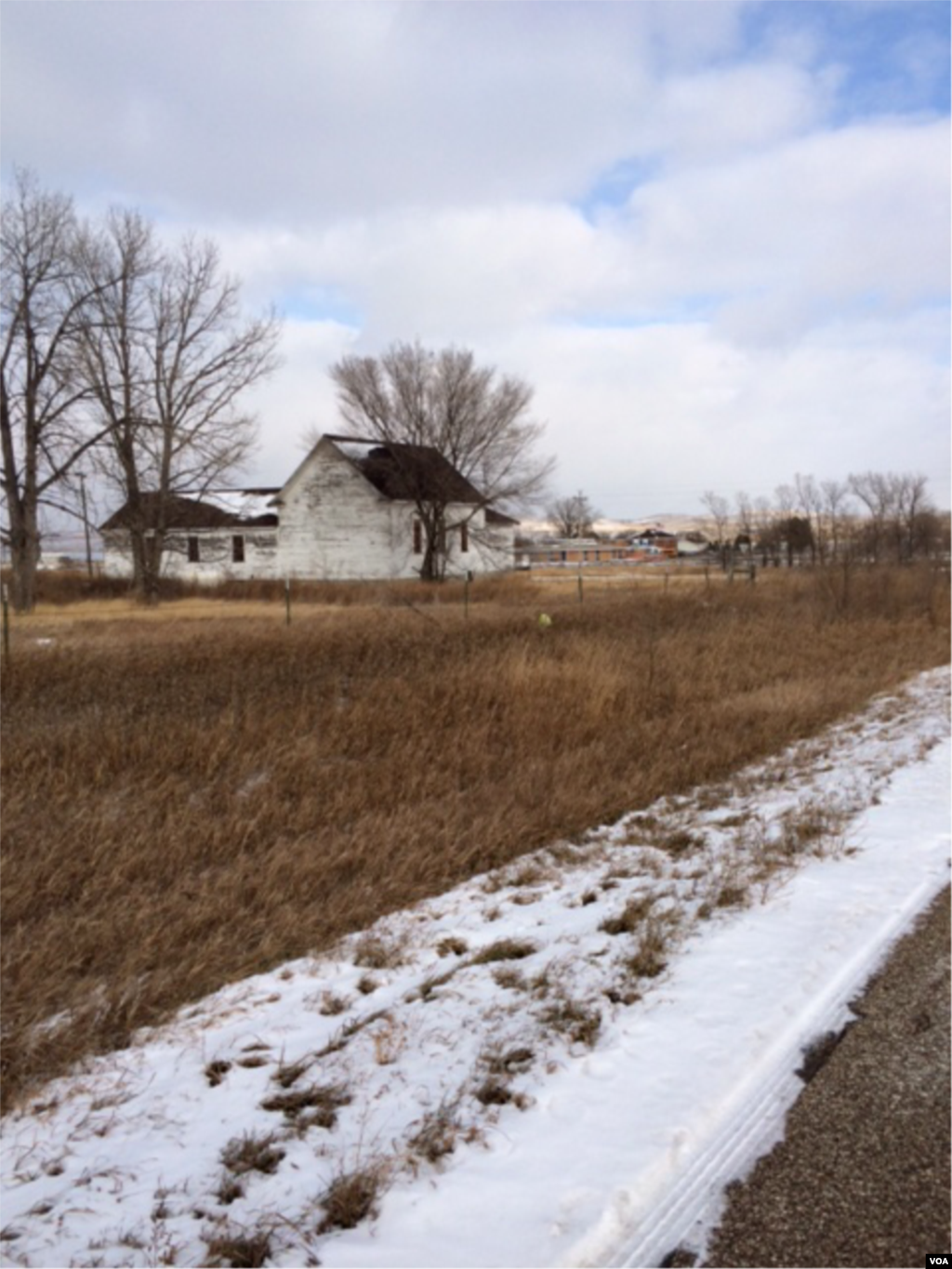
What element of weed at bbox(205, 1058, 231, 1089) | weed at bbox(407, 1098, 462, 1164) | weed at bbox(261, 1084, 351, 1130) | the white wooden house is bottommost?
weed at bbox(205, 1058, 231, 1089)

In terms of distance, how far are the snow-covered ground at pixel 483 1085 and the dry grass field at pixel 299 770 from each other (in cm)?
49

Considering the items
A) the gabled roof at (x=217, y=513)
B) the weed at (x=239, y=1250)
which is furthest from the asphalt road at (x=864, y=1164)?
the gabled roof at (x=217, y=513)

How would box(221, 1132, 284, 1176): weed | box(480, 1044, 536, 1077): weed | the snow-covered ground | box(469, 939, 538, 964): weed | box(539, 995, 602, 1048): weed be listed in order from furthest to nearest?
box(469, 939, 538, 964): weed, box(539, 995, 602, 1048): weed, box(480, 1044, 536, 1077): weed, box(221, 1132, 284, 1176): weed, the snow-covered ground

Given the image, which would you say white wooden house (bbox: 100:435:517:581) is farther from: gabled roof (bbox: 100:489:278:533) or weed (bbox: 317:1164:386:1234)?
weed (bbox: 317:1164:386:1234)

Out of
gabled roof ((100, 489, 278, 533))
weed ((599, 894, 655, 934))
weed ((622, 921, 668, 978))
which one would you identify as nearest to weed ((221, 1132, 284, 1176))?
weed ((622, 921, 668, 978))

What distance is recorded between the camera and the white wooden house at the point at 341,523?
142ft

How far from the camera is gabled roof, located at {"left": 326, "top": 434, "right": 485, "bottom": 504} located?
140ft

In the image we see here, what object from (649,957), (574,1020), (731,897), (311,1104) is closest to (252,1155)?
(311,1104)

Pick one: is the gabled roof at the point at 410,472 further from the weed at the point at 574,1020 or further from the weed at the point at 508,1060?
the weed at the point at 508,1060

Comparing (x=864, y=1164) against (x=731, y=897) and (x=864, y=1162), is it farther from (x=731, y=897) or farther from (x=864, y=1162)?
(x=731, y=897)

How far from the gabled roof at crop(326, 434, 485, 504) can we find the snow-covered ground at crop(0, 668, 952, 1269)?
37.9m

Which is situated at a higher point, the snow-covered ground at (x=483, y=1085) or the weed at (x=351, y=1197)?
the weed at (x=351, y=1197)

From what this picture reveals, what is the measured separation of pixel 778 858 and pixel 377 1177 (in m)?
3.74

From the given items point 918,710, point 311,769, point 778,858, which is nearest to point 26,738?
point 311,769
